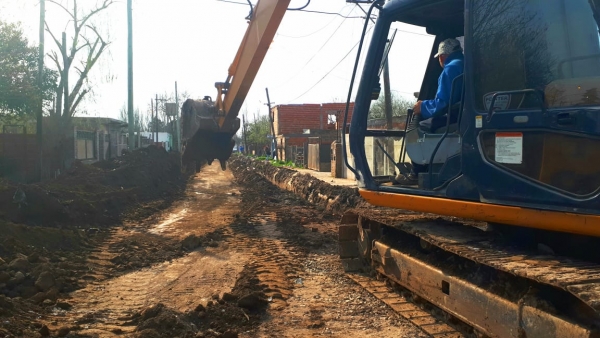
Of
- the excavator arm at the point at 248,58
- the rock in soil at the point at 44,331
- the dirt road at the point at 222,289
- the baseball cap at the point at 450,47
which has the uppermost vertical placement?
the excavator arm at the point at 248,58

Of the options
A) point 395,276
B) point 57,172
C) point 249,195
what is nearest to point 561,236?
point 395,276

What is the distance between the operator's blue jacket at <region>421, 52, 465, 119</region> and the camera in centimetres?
455

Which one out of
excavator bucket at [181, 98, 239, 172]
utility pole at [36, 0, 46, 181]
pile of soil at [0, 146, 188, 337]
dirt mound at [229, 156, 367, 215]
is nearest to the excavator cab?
pile of soil at [0, 146, 188, 337]

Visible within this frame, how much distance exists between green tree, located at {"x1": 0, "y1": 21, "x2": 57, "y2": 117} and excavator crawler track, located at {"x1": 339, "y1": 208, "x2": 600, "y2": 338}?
14.6m

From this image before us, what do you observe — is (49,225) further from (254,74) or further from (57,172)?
(57,172)

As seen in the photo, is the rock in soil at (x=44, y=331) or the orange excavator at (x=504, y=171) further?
the rock in soil at (x=44, y=331)

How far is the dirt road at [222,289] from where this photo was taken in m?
4.77

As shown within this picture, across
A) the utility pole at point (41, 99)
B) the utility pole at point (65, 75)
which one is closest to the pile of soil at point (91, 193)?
the utility pole at point (41, 99)

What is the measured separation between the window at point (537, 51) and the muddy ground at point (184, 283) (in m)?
2.22

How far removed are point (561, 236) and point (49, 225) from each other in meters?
8.58

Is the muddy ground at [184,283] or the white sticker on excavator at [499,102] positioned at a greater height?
the white sticker on excavator at [499,102]

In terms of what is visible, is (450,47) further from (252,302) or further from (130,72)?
(130,72)

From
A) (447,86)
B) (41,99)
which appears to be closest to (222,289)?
(447,86)

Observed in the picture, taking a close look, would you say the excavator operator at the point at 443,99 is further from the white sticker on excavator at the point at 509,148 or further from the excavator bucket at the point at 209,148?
the excavator bucket at the point at 209,148
